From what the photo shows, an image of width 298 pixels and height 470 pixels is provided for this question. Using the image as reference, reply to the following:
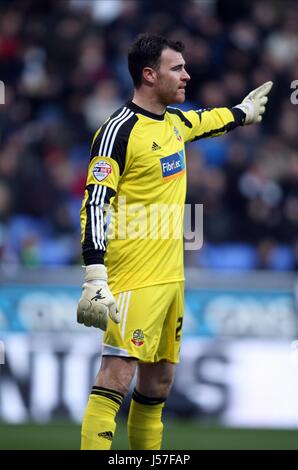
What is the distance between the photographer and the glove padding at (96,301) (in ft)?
19.2

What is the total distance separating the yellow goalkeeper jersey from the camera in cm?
612

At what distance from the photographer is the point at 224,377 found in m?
10.2

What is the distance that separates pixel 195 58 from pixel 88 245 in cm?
798

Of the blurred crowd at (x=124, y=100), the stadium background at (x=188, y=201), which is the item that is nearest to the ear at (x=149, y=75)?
the stadium background at (x=188, y=201)

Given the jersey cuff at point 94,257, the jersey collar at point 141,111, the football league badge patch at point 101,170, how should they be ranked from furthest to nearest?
the jersey collar at point 141,111 < the football league badge patch at point 101,170 < the jersey cuff at point 94,257

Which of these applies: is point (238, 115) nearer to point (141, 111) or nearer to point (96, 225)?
point (141, 111)

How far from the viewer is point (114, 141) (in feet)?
20.2

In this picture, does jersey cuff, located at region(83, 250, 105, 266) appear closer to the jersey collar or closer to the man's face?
the jersey collar

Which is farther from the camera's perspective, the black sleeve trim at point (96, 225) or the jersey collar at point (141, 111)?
the jersey collar at point (141, 111)

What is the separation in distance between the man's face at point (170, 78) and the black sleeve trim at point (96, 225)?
756 mm

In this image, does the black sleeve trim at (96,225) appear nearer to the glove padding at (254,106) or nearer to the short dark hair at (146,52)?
the short dark hair at (146,52)

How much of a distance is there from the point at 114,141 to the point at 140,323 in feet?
3.36

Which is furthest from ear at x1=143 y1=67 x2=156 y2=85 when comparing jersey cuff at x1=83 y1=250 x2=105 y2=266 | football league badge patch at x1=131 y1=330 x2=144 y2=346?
football league badge patch at x1=131 y1=330 x2=144 y2=346

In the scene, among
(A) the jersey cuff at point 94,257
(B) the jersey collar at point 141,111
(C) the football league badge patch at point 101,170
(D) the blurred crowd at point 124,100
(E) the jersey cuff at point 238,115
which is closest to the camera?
(A) the jersey cuff at point 94,257
